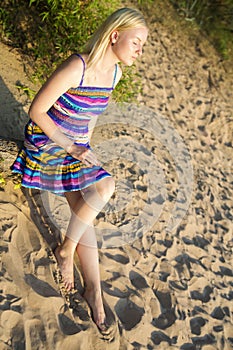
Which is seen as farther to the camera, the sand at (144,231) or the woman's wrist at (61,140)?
the woman's wrist at (61,140)

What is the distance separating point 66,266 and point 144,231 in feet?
3.57

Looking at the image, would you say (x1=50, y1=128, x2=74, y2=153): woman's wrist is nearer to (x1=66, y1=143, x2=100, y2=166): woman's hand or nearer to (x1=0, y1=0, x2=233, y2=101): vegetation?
(x1=66, y1=143, x2=100, y2=166): woman's hand

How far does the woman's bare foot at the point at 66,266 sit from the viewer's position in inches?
111

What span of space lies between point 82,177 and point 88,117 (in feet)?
1.27

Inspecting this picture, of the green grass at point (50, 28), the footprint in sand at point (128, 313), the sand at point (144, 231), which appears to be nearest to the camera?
the sand at point (144, 231)

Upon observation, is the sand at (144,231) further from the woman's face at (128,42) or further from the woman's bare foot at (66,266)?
the woman's face at (128,42)

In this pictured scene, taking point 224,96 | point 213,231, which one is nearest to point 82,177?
point 213,231

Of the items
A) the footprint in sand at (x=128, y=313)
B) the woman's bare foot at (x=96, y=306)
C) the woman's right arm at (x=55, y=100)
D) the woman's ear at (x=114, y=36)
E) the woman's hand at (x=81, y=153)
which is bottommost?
the footprint in sand at (x=128, y=313)

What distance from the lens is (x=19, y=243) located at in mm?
2822

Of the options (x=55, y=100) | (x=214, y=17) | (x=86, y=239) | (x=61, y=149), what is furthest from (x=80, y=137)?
(x=214, y=17)

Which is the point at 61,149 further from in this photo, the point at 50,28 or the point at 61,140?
the point at 50,28

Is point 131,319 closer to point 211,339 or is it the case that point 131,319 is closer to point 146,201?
point 211,339

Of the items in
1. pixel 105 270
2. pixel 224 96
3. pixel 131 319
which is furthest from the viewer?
pixel 224 96

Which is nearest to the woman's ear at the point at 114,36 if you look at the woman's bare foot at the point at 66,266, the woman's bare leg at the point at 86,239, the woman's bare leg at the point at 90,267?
the woman's bare leg at the point at 86,239
